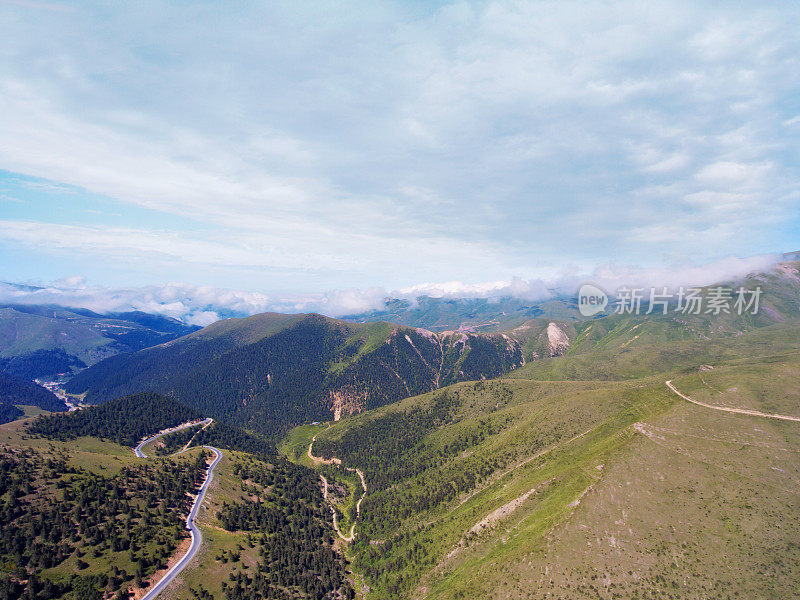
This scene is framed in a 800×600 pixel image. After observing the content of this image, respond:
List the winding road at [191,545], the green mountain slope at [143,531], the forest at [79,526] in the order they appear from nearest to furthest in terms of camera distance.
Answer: the forest at [79,526] → the green mountain slope at [143,531] → the winding road at [191,545]

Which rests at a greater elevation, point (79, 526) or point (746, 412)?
point (746, 412)

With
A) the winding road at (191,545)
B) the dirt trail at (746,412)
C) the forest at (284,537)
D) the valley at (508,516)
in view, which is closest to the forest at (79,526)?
the valley at (508,516)

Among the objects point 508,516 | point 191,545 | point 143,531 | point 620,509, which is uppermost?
point 620,509

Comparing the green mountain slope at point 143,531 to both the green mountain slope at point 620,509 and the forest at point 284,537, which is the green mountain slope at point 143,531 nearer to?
the forest at point 284,537

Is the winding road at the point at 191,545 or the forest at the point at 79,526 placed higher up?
the forest at the point at 79,526

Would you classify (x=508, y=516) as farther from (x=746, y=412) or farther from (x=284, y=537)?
(x=746, y=412)

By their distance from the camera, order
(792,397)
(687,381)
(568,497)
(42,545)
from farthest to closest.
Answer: (687,381)
(792,397)
(568,497)
(42,545)

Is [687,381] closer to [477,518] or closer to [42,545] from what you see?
[477,518]

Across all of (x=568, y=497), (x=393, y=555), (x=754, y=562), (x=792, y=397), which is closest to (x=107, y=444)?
(x=393, y=555)

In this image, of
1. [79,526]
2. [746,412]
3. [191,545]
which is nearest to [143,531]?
[191,545]

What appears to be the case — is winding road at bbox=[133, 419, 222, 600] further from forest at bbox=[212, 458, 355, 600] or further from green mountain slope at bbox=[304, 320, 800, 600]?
green mountain slope at bbox=[304, 320, 800, 600]

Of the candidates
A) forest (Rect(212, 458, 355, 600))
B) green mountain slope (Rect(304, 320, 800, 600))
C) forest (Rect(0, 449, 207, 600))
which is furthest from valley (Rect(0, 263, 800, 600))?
forest (Rect(212, 458, 355, 600))
